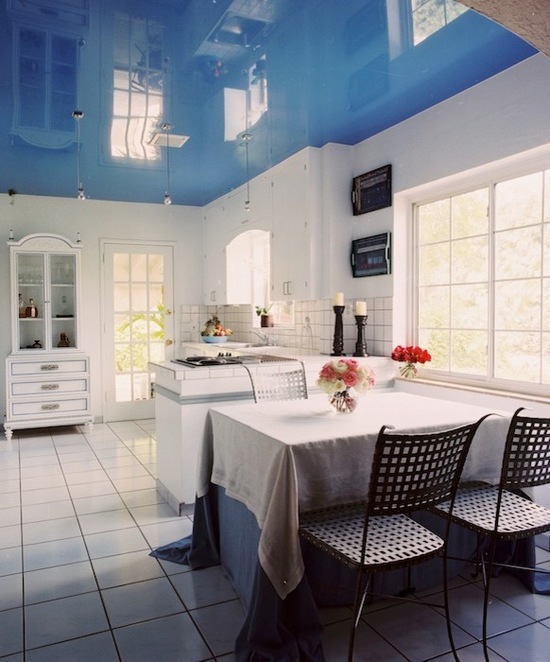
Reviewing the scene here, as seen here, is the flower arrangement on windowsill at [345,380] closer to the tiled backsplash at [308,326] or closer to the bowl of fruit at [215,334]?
the tiled backsplash at [308,326]

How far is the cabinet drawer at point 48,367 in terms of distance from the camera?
5.94 meters

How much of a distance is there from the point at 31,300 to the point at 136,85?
3.76 metres

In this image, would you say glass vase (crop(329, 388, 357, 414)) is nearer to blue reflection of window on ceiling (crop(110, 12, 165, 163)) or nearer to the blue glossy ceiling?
the blue glossy ceiling

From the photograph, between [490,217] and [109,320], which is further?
[109,320]

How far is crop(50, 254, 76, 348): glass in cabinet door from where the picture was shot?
Answer: 20.7ft

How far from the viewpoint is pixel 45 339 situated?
20.3ft

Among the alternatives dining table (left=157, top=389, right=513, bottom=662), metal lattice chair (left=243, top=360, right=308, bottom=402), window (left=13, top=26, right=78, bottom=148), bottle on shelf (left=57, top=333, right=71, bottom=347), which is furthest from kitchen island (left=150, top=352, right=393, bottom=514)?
bottle on shelf (left=57, top=333, right=71, bottom=347)

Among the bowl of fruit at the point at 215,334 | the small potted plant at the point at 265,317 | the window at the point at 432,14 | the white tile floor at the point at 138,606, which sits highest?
the window at the point at 432,14

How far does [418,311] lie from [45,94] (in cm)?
299

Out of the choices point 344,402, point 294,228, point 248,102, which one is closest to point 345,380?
point 344,402

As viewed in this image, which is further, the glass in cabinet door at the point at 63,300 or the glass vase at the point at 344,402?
the glass in cabinet door at the point at 63,300

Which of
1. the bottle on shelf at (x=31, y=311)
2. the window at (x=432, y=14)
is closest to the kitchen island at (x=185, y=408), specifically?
the window at (x=432, y=14)

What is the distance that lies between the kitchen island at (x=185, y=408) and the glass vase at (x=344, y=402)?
1131mm

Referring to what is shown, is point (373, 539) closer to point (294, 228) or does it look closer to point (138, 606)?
point (138, 606)
